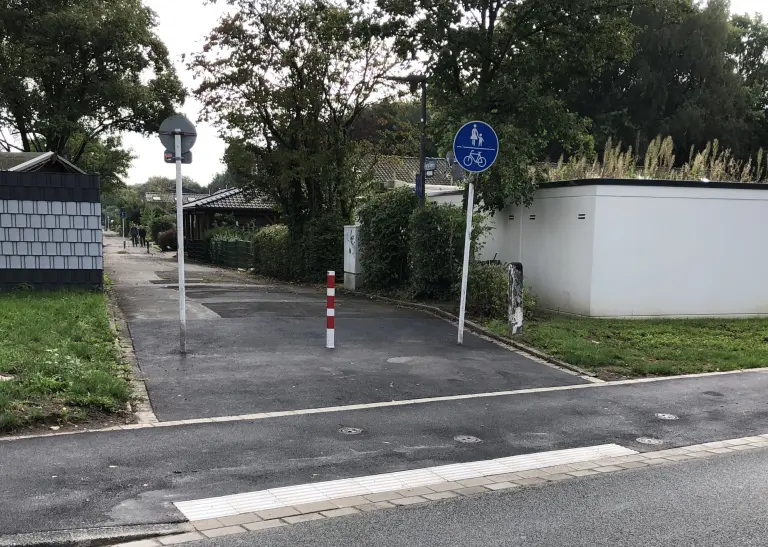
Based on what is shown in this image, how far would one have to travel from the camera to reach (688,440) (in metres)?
6.41

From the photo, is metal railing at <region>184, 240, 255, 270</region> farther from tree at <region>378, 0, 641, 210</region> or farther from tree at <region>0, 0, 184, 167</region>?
tree at <region>378, 0, 641, 210</region>

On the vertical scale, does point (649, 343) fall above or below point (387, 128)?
Result: below

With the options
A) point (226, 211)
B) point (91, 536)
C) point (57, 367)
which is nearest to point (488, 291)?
point (57, 367)

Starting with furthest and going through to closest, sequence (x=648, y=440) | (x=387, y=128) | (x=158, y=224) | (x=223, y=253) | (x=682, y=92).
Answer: (x=158, y=224) < (x=682, y=92) < (x=223, y=253) < (x=387, y=128) < (x=648, y=440)

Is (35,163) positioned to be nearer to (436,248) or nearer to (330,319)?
(436,248)

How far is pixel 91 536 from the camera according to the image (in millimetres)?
3979

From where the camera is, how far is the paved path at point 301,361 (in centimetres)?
739

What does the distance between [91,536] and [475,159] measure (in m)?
7.95

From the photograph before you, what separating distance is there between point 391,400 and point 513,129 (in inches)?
314

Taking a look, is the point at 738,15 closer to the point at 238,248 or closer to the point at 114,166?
the point at 238,248

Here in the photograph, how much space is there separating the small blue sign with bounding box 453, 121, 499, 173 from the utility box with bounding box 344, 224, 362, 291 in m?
8.58

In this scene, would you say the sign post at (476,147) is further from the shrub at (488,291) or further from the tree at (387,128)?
the tree at (387,128)

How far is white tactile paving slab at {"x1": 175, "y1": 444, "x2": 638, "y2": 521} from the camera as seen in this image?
4504 millimetres

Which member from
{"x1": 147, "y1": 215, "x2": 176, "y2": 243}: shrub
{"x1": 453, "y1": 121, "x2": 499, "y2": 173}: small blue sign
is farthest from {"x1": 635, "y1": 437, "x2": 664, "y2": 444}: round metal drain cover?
{"x1": 147, "y1": 215, "x2": 176, "y2": 243}: shrub
